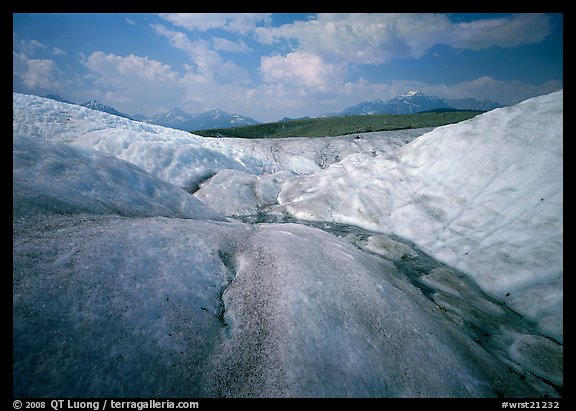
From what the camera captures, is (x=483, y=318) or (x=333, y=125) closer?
(x=483, y=318)

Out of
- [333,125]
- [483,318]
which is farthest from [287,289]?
[333,125]

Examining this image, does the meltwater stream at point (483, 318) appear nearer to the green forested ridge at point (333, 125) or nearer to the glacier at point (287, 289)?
the glacier at point (287, 289)

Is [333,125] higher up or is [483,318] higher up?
[333,125]

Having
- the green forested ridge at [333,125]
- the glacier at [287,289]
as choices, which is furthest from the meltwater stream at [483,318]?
the green forested ridge at [333,125]

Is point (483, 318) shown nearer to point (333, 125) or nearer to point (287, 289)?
point (287, 289)

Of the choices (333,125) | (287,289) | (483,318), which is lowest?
(483,318)

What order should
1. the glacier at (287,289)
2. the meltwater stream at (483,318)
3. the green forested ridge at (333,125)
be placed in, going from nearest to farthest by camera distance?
the glacier at (287,289) < the meltwater stream at (483,318) < the green forested ridge at (333,125)

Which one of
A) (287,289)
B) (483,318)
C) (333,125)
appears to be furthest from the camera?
(333,125)

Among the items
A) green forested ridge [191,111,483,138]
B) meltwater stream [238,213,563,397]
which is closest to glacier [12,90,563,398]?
meltwater stream [238,213,563,397]
